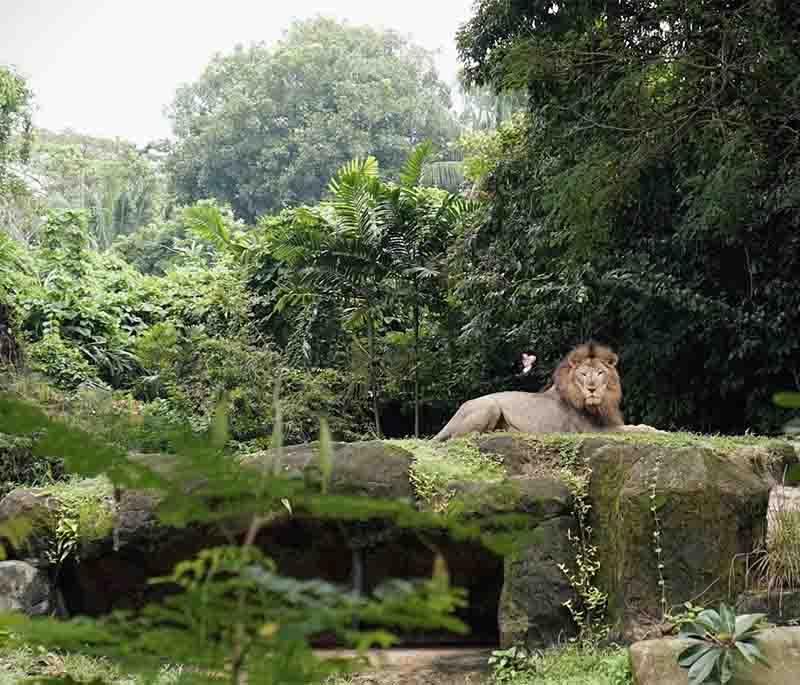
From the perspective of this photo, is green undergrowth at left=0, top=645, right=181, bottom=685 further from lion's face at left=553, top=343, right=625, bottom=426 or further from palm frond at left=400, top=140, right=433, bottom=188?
palm frond at left=400, top=140, right=433, bottom=188

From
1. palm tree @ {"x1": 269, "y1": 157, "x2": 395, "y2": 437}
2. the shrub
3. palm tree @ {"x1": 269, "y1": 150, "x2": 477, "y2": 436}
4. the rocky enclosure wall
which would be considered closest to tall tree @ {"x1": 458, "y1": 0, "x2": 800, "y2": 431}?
palm tree @ {"x1": 269, "y1": 150, "x2": 477, "y2": 436}

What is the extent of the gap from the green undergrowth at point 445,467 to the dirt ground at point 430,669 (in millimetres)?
903

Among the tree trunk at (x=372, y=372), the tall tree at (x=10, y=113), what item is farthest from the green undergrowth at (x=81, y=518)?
the tall tree at (x=10, y=113)

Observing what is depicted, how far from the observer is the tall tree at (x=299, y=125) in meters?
35.1

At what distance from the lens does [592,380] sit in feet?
29.0

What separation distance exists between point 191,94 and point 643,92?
33.3m

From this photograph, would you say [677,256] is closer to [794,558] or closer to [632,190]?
[632,190]

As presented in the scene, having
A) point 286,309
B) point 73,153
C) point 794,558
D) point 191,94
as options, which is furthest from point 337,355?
point 191,94

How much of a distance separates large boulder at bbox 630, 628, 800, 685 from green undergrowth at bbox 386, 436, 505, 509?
1.88 metres

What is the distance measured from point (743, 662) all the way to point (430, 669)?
83.6 inches

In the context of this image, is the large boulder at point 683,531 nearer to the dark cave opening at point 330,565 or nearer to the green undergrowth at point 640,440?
the green undergrowth at point 640,440

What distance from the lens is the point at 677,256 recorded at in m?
12.3

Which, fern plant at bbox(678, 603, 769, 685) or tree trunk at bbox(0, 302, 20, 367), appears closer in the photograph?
fern plant at bbox(678, 603, 769, 685)

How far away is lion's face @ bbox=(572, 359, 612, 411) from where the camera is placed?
883cm
